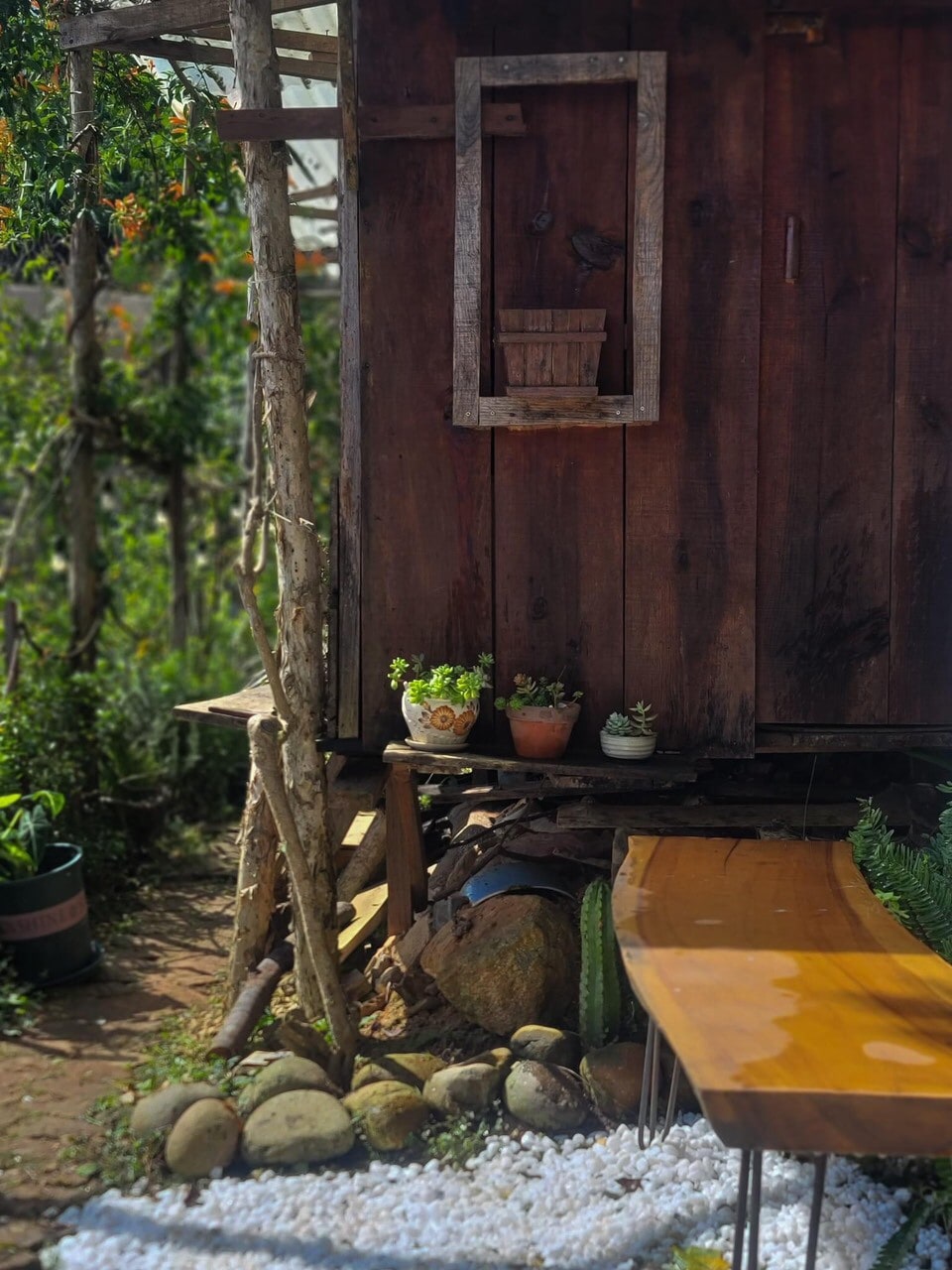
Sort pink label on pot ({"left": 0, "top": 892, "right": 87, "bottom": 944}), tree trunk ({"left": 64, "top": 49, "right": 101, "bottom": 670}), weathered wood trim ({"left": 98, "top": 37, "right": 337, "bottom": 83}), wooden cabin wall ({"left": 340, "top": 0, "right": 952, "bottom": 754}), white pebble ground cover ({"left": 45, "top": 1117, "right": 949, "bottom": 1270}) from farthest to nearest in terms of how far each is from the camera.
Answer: tree trunk ({"left": 64, "top": 49, "right": 101, "bottom": 670}) → pink label on pot ({"left": 0, "top": 892, "right": 87, "bottom": 944}) → weathered wood trim ({"left": 98, "top": 37, "right": 337, "bottom": 83}) → wooden cabin wall ({"left": 340, "top": 0, "right": 952, "bottom": 754}) → white pebble ground cover ({"left": 45, "top": 1117, "right": 949, "bottom": 1270})

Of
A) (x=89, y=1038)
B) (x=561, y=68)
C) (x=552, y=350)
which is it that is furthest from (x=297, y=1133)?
(x=561, y=68)

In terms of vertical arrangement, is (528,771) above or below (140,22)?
below

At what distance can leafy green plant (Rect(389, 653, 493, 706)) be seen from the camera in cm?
382

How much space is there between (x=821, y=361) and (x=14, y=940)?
11.8 feet

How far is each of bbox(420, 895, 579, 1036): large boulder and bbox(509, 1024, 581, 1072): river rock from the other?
0.32 feet

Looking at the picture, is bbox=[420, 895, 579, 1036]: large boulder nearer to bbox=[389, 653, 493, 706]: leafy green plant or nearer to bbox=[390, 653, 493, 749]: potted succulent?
bbox=[390, 653, 493, 749]: potted succulent

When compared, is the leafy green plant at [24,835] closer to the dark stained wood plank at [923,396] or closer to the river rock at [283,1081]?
the river rock at [283,1081]

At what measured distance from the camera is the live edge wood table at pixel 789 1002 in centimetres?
195

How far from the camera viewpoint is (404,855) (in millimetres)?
4500

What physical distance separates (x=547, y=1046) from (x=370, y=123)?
290cm

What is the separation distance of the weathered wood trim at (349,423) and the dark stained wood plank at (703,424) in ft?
2.87

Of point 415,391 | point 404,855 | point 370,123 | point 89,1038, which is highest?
A: point 370,123

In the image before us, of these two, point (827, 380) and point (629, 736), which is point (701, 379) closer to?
point (827, 380)

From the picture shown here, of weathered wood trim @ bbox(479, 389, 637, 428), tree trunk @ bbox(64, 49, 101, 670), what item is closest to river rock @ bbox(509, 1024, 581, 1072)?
weathered wood trim @ bbox(479, 389, 637, 428)
